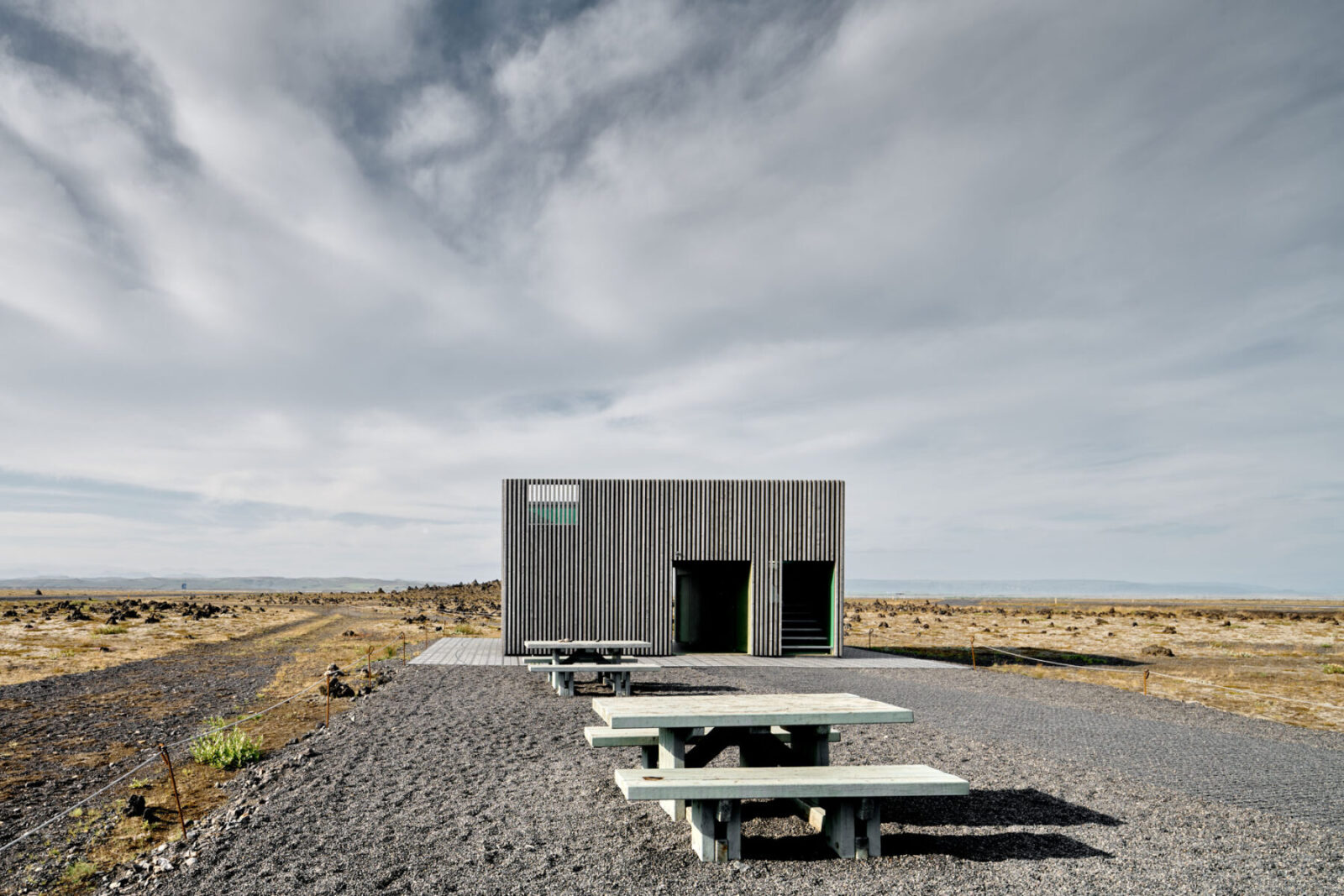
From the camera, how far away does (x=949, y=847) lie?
5.33m

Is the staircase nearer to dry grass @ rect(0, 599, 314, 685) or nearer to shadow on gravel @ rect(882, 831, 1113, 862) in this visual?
shadow on gravel @ rect(882, 831, 1113, 862)

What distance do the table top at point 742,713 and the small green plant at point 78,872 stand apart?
11.8 feet

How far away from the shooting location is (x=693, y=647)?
2058cm

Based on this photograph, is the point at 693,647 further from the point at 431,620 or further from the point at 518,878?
the point at 431,620

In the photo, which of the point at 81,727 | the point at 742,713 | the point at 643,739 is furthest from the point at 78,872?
the point at 81,727

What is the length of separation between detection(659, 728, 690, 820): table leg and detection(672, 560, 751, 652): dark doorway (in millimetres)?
14527

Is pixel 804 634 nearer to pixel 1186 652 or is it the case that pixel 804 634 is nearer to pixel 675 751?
pixel 1186 652

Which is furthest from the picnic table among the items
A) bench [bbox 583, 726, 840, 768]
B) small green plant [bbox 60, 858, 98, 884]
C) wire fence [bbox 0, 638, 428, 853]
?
small green plant [bbox 60, 858, 98, 884]

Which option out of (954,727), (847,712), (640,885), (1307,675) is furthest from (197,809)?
(1307,675)

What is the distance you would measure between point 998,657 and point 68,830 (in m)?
20.4

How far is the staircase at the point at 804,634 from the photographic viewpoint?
1939 centimetres

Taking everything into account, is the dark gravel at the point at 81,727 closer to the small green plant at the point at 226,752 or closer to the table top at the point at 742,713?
the small green plant at the point at 226,752

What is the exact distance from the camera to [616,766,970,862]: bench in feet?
16.2

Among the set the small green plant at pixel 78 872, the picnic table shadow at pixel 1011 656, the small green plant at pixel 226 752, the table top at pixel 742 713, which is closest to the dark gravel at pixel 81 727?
the small green plant at pixel 78 872
